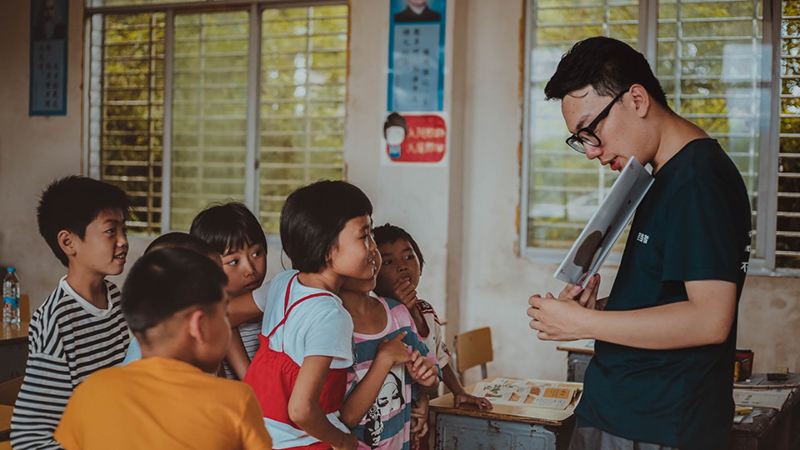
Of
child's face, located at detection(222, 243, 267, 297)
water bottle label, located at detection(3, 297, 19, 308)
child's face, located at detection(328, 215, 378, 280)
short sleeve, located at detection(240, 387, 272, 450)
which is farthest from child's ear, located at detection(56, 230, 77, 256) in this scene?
water bottle label, located at detection(3, 297, 19, 308)

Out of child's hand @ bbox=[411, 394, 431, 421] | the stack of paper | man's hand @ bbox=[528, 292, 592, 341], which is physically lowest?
the stack of paper

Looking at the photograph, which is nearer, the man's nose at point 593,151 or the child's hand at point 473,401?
the man's nose at point 593,151

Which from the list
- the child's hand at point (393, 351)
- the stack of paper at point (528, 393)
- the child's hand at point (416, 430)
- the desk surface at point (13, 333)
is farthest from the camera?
the desk surface at point (13, 333)

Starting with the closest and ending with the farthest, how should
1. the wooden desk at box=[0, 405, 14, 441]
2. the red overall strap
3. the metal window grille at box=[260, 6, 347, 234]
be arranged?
the red overall strap
the wooden desk at box=[0, 405, 14, 441]
the metal window grille at box=[260, 6, 347, 234]

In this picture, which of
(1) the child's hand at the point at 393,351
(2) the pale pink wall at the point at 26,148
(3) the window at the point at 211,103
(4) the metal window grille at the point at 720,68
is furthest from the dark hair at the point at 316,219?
(2) the pale pink wall at the point at 26,148

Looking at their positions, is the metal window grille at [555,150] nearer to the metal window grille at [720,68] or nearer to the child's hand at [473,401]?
the metal window grille at [720,68]

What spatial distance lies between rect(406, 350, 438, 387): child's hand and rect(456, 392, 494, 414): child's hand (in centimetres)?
51

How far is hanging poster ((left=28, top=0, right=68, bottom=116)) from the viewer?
5.30 metres

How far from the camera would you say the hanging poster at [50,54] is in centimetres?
530

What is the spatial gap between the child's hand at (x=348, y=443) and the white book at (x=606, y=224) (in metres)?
0.58

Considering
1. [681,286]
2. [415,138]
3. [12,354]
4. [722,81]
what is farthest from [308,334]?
[722,81]

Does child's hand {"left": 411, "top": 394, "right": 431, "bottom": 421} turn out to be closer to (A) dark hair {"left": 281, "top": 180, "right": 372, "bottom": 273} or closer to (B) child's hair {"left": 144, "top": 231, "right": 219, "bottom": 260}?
(A) dark hair {"left": 281, "top": 180, "right": 372, "bottom": 273}

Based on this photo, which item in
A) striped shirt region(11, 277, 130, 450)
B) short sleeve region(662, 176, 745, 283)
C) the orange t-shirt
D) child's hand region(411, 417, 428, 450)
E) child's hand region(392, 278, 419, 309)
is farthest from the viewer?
child's hand region(392, 278, 419, 309)

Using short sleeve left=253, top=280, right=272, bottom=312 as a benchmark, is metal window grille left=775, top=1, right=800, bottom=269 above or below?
above
